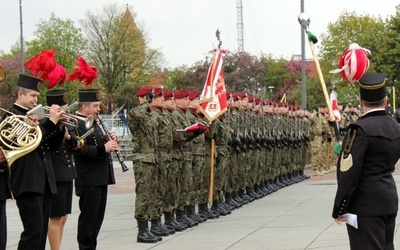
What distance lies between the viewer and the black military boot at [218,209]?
13.6 meters

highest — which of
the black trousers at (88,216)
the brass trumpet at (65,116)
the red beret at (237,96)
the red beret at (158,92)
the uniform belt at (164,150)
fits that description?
the red beret at (237,96)

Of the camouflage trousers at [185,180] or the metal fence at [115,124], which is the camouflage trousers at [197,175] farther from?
the metal fence at [115,124]

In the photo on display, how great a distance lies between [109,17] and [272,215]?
52.1m

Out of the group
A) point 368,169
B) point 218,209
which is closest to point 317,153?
point 218,209

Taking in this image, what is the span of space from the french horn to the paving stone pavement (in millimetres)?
3377

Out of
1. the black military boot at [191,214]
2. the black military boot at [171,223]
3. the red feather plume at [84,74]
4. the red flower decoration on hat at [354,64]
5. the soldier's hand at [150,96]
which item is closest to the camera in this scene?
the red flower decoration on hat at [354,64]

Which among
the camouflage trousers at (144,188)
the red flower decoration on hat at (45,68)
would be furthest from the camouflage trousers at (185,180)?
the red flower decoration on hat at (45,68)

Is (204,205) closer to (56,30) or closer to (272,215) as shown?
(272,215)

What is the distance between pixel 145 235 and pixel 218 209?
3.25 m

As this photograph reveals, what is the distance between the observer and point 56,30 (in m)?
66.8

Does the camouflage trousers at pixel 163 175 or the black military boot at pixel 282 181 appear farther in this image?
the black military boot at pixel 282 181

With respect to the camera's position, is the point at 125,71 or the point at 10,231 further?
the point at 125,71

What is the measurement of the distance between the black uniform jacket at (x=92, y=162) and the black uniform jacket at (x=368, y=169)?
12.1 feet

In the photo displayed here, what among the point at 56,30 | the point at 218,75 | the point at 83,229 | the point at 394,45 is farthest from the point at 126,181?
the point at 56,30
